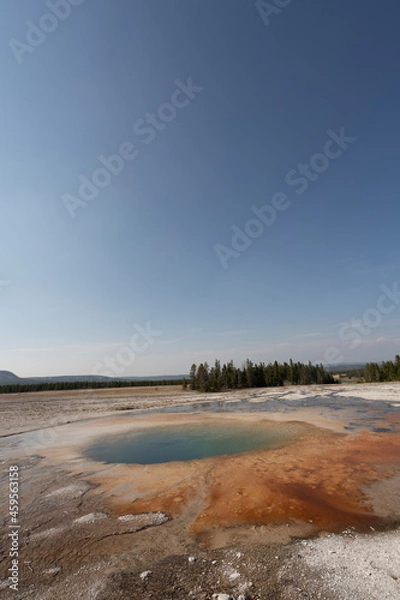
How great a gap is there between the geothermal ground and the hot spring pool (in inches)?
52.7

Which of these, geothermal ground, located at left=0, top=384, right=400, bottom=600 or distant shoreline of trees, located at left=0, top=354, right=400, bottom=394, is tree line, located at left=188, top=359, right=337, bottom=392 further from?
geothermal ground, located at left=0, top=384, right=400, bottom=600

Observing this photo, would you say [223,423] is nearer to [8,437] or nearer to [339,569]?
[8,437]

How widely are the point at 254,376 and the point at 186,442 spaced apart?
69878 mm

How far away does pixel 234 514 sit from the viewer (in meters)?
8.17

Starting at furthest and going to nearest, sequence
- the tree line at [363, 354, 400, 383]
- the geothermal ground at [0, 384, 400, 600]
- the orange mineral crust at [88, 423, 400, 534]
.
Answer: the tree line at [363, 354, 400, 383] → the orange mineral crust at [88, 423, 400, 534] → the geothermal ground at [0, 384, 400, 600]

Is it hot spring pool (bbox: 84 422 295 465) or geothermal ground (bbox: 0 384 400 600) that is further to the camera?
hot spring pool (bbox: 84 422 295 465)

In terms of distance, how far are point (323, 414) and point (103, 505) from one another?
73.7 feet

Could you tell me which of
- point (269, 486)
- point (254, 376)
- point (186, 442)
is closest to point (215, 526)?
point (269, 486)

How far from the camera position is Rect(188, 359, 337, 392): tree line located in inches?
3278

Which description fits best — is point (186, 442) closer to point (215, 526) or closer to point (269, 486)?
point (269, 486)

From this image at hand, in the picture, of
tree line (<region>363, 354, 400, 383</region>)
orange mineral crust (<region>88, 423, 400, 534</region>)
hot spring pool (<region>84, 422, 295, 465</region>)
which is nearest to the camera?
orange mineral crust (<region>88, 423, 400, 534</region>)

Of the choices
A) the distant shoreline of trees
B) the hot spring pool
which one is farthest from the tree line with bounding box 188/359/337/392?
the hot spring pool

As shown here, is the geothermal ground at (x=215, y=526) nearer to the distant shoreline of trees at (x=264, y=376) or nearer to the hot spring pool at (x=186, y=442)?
the hot spring pool at (x=186, y=442)

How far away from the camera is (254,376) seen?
84.9 metres
